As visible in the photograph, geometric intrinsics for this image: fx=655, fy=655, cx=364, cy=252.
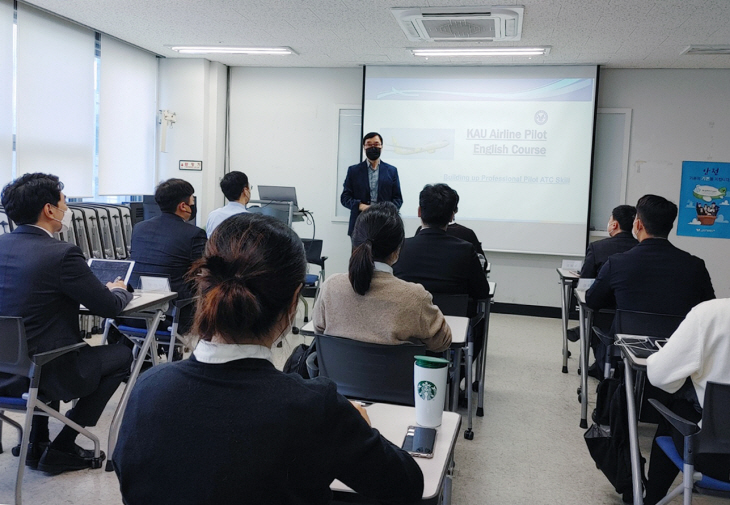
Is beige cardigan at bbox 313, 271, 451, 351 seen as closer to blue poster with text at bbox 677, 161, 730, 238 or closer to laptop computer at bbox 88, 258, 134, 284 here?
laptop computer at bbox 88, 258, 134, 284

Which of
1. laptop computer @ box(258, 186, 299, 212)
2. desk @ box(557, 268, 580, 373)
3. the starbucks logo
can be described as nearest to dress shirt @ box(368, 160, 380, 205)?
laptop computer @ box(258, 186, 299, 212)

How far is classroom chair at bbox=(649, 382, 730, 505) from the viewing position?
1.93 metres

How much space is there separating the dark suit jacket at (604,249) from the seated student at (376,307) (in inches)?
81.7

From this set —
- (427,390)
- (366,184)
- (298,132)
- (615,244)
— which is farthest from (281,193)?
(427,390)

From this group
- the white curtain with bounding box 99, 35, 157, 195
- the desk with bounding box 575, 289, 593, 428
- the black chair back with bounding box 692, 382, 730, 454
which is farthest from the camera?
the white curtain with bounding box 99, 35, 157, 195

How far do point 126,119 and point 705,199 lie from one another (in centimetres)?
600

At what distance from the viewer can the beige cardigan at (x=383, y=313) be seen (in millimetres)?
2244

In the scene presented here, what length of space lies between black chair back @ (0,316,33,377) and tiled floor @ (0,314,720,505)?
0.56 m

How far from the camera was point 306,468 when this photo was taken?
41.5 inches

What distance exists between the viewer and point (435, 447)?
4.99ft

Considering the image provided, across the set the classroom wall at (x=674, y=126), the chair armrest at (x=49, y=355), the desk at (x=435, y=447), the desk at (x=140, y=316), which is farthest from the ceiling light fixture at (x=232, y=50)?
the desk at (x=435, y=447)

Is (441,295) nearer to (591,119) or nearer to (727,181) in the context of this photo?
(591,119)

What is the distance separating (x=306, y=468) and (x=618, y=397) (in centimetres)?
194

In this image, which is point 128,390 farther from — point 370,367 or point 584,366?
point 584,366
